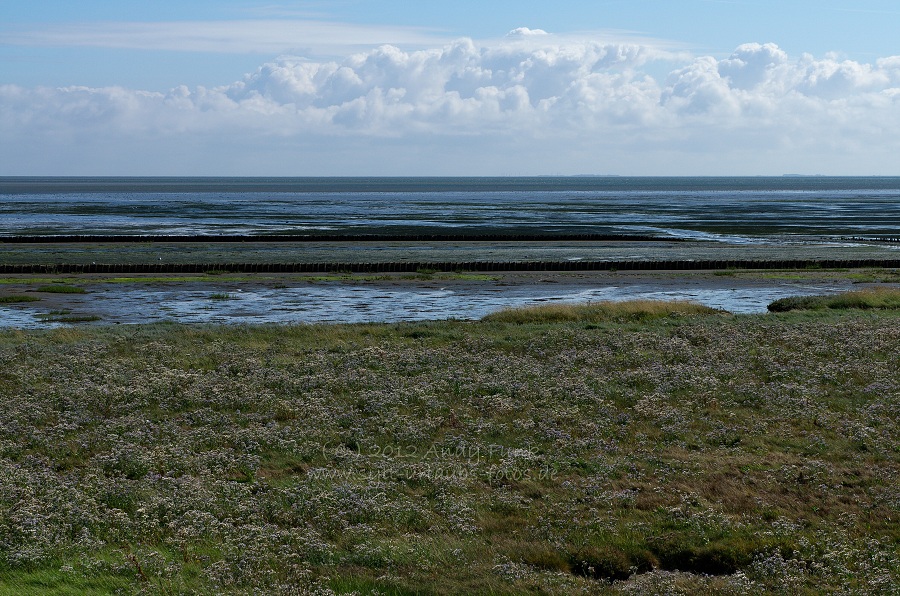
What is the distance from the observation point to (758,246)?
300ft

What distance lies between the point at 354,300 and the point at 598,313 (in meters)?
15.8

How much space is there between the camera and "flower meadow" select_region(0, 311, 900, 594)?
14641 mm

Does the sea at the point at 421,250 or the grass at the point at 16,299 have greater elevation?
the sea at the point at 421,250

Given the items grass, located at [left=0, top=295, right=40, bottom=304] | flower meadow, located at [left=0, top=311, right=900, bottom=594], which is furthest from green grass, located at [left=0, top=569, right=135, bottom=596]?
grass, located at [left=0, top=295, right=40, bottom=304]

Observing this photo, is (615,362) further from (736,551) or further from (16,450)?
(16,450)

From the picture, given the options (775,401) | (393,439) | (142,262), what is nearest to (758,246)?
(142,262)

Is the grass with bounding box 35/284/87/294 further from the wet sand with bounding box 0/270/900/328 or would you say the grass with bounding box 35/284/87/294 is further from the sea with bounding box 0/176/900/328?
the sea with bounding box 0/176/900/328

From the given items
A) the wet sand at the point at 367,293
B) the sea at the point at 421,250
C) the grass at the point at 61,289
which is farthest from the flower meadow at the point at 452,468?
the grass at the point at 61,289

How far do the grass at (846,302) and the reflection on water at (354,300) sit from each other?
1.62 metres

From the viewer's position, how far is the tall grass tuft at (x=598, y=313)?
41.4 metres

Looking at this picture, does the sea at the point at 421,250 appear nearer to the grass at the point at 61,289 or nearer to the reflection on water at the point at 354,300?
the reflection on water at the point at 354,300

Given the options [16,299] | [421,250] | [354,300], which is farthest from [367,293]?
[421,250]

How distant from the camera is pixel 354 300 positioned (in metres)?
53.1

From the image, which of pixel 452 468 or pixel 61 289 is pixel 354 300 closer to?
pixel 61 289
